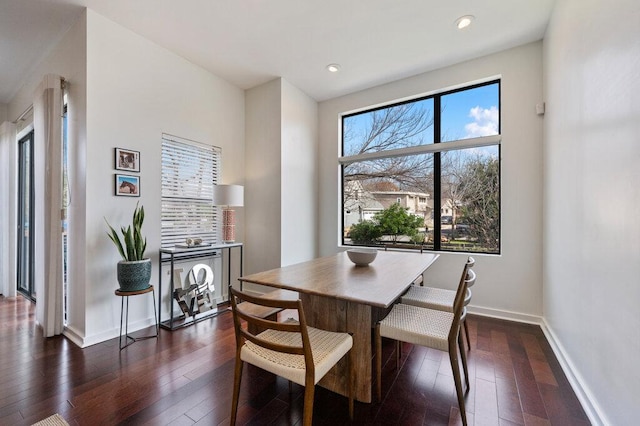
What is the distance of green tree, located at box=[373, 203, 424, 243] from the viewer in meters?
3.66

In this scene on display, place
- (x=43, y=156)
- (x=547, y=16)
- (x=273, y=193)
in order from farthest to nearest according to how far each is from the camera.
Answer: (x=273, y=193), (x=43, y=156), (x=547, y=16)

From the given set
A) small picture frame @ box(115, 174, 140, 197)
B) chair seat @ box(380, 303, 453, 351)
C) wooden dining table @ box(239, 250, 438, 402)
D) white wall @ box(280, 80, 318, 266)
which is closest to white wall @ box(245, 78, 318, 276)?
white wall @ box(280, 80, 318, 266)

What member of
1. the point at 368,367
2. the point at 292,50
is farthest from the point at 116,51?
the point at 368,367

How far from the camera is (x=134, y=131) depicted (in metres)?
2.73

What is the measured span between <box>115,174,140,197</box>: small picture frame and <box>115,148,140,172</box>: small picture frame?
81mm

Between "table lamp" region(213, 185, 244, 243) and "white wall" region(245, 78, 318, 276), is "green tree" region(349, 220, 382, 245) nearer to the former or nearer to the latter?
"white wall" region(245, 78, 318, 276)

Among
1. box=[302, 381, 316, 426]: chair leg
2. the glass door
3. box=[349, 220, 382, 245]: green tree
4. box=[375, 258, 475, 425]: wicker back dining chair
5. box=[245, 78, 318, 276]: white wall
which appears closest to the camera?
box=[302, 381, 316, 426]: chair leg

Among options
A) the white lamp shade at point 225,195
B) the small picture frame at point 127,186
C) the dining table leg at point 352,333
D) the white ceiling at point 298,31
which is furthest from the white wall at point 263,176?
the dining table leg at point 352,333

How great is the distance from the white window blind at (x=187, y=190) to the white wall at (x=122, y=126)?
10 cm

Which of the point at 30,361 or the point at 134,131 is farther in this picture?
the point at 134,131

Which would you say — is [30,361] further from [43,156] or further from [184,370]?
[43,156]

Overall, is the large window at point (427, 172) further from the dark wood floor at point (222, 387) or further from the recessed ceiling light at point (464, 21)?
the dark wood floor at point (222, 387)

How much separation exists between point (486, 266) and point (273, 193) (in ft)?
8.96

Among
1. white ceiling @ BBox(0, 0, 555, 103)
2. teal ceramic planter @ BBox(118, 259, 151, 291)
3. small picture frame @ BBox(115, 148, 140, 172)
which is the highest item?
white ceiling @ BBox(0, 0, 555, 103)
